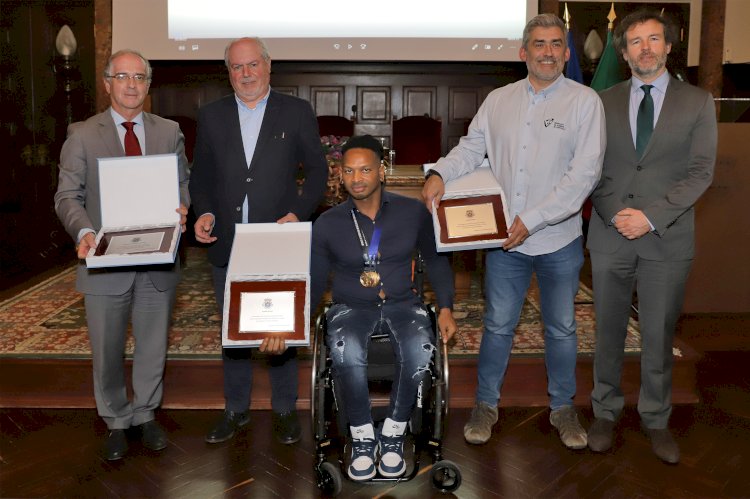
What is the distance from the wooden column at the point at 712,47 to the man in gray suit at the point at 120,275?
5.61m

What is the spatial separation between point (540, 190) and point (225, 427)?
1.67 m

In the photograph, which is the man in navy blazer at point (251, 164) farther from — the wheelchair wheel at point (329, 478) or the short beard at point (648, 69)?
the short beard at point (648, 69)

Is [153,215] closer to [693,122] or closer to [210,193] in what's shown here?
[210,193]

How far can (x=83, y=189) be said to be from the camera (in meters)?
3.14

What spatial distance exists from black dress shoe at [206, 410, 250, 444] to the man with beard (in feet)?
3.34

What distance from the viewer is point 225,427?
3.52 m

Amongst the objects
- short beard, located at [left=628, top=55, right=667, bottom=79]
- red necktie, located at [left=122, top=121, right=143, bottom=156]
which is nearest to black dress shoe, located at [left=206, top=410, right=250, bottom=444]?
red necktie, located at [left=122, top=121, right=143, bottom=156]

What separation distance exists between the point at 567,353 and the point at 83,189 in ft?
6.77

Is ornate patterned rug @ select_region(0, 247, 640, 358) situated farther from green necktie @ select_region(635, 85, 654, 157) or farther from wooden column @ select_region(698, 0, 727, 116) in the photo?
wooden column @ select_region(698, 0, 727, 116)

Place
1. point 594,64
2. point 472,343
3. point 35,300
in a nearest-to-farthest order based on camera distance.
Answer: point 472,343 → point 35,300 → point 594,64

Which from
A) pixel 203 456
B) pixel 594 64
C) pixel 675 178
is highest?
pixel 594 64

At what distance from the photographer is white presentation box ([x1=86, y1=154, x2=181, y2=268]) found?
2969 millimetres

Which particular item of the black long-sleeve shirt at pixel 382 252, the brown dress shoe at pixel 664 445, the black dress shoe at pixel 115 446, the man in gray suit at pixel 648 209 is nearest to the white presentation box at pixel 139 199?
the black long-sleeve shirt at pixel 382 252

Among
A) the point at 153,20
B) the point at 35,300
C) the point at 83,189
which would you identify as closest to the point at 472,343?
the point at 83,189
